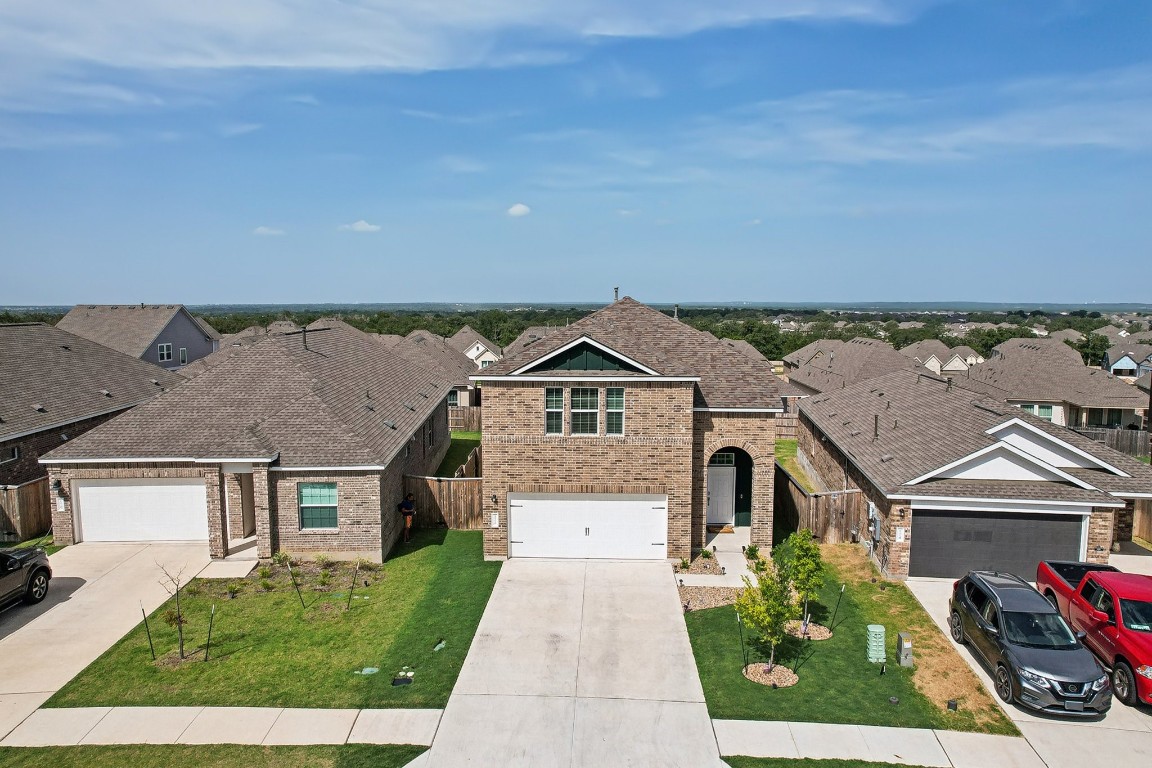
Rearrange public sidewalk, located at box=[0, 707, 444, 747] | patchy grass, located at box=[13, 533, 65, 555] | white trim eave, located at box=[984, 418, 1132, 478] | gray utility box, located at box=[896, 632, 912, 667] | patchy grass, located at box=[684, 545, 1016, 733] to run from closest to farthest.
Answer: public sidewalk, located at box=[0, 707, 444, 747]
patchy grass, located at box=[684, 545, 1016, 733]
gray utility box, located at box=[896, 632, 912, 667]
white trim eave, located at box=[984, 418, 1132, 478]
patchy grass, located at box=[13, 533, 65, 555]

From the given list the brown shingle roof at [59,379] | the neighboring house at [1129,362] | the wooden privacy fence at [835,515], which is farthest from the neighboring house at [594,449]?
the neighboring house at [1129,362]

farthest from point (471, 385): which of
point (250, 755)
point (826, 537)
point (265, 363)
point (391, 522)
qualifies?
point (250, 755)

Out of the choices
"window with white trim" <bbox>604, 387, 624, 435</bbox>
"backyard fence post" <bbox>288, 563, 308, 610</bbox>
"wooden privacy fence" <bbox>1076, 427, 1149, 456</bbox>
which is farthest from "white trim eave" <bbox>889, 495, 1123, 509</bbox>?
"wooden privacy fence" <bbox>1076, 427, 1149, 456</bbox>

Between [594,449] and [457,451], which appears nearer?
[594,449]

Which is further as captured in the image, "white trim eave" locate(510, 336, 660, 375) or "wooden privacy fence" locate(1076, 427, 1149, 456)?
"wooden privacy fence" locate(1076, 427, 1149, 456)

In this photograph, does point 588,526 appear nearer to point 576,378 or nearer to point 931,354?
point 576,378

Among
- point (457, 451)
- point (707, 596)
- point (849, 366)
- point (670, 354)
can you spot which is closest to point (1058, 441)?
point (707, 596)

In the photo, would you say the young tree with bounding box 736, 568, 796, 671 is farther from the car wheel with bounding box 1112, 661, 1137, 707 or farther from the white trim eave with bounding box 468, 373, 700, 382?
the white trim eave with bounding box 468, 373, 700, 382
